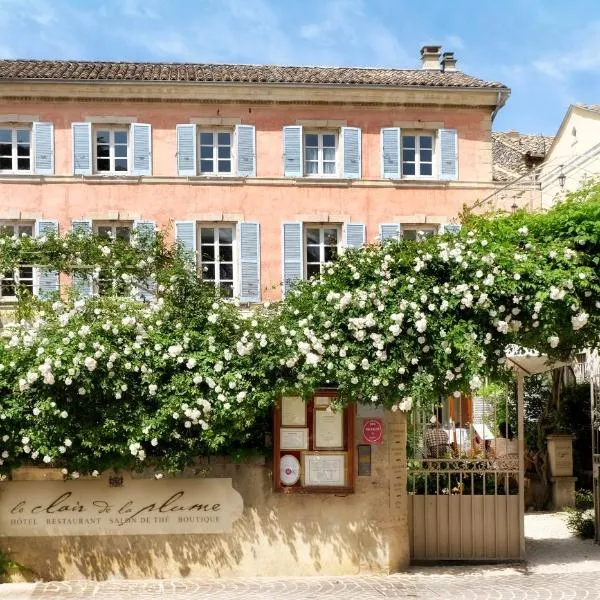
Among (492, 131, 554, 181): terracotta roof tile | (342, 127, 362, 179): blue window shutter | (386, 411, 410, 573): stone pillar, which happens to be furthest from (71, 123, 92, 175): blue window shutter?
(386, 411, 410, 573): stone pillar

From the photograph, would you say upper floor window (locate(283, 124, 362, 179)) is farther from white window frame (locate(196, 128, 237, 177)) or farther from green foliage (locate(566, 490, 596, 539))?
green foliage (locate(566, 490, 596, 539))

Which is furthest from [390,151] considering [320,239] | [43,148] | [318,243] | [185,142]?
[43,148]

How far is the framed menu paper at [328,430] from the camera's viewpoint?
11.1m

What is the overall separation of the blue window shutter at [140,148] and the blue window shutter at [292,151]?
346 centimetres

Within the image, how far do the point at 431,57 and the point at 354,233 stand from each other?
732cm

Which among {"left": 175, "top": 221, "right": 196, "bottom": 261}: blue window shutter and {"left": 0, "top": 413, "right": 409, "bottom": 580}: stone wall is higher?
{"left": 175, "top": 221, "right": 196, "bottom": 261}: blue window shutter

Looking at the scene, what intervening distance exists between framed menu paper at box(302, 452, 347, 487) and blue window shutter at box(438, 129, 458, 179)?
16094 millimetres

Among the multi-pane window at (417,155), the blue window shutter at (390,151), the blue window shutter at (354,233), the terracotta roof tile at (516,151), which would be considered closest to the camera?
the blue window shutter at (354,233)

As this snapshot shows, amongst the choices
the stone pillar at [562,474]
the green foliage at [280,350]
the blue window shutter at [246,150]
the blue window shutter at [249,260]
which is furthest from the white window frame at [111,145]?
the green foliage at [280,350]

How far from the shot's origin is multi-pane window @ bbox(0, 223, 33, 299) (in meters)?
14.2

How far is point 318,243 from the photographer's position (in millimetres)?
25828

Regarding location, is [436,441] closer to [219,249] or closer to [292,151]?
[219,249]

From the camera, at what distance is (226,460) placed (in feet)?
36.4

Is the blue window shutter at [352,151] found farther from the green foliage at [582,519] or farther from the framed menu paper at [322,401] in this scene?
the framed menu paper at [322,401]
